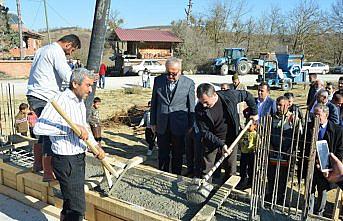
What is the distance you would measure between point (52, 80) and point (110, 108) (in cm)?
780

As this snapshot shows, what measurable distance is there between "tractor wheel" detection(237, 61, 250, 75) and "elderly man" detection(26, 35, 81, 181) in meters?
20.6

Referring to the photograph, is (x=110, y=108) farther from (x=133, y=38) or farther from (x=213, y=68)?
(x=133, y=38)

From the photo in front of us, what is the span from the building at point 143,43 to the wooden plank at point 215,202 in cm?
2409

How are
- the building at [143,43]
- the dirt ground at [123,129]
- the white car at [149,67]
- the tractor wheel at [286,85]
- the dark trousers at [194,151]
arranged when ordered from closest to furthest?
the dark trousers at [194,151], the dirt ground at [123,129], the tractor wheel at [286,85], the white car at [149,67], the building at [143,43]

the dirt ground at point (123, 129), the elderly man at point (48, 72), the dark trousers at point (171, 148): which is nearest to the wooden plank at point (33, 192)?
the elderly man at point (48, 72)

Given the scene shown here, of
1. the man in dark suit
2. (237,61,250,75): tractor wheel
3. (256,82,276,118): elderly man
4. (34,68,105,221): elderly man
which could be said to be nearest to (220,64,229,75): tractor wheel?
(237,61,250,75): tractor wheel

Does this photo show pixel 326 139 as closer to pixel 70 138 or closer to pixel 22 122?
pixel 70 138

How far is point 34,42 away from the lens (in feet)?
125

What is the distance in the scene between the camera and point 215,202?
9.79 feet

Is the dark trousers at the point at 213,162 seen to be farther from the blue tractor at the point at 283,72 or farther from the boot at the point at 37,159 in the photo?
the blue tractor at the point at 283,72

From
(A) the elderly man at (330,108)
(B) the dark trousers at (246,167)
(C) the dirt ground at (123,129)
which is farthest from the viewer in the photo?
(C) the dirt ground at (123,129)

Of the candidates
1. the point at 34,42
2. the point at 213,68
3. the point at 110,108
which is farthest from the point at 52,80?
the point at 34,42

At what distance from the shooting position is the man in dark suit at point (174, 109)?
13.0ft

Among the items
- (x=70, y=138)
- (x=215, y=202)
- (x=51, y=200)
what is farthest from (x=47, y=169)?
(x=215, y=202)
